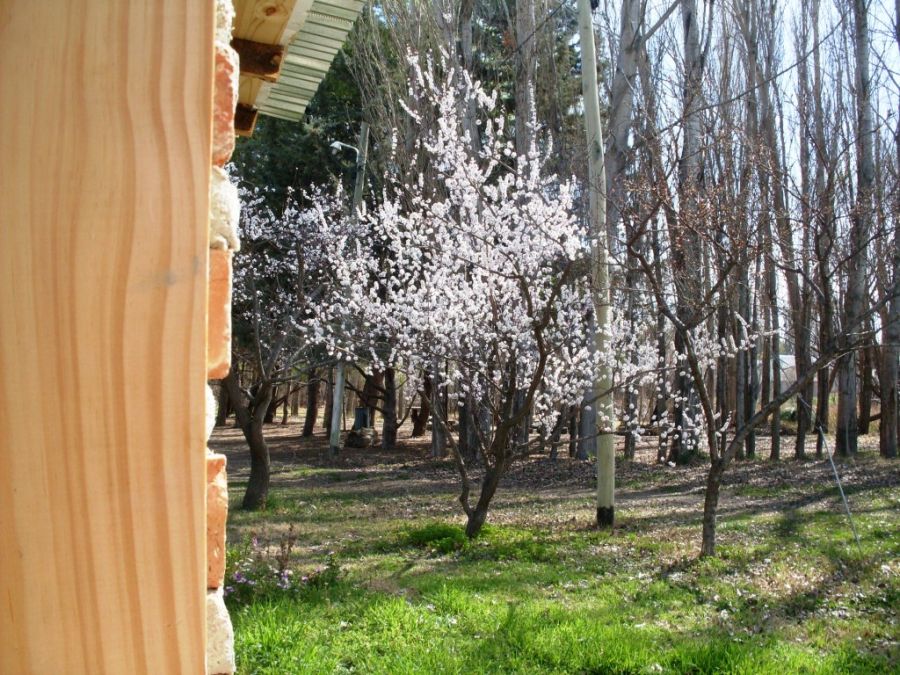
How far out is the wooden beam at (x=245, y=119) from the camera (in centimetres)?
252

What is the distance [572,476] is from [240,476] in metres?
5.91

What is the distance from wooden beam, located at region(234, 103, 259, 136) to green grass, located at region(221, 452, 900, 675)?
2.54 metres

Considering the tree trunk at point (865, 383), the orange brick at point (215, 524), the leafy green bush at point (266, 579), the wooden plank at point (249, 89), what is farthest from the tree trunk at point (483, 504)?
the tree trunk at point (865, 383)

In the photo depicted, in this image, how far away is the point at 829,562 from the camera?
710cm

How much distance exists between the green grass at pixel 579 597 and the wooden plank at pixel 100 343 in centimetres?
332

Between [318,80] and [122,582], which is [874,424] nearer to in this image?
[318,80]

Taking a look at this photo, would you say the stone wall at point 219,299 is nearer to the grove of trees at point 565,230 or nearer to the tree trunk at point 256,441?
the grove of trees at point 565,230

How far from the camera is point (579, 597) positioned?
5.81 m

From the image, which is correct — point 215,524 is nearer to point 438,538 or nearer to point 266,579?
point 266,579

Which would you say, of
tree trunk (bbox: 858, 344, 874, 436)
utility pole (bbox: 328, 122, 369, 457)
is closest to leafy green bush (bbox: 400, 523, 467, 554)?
utility pole (bbox: 328, 122, 369, 457)

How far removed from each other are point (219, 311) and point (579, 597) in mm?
5259

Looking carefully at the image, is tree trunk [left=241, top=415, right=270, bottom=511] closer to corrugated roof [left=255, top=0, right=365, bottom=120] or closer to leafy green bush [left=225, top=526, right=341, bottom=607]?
leafy green bush [left=225, top=526, right=341, bottom=607]

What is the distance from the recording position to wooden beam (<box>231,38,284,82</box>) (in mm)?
2037

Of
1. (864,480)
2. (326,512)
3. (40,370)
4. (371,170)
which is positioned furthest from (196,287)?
(371,170)
